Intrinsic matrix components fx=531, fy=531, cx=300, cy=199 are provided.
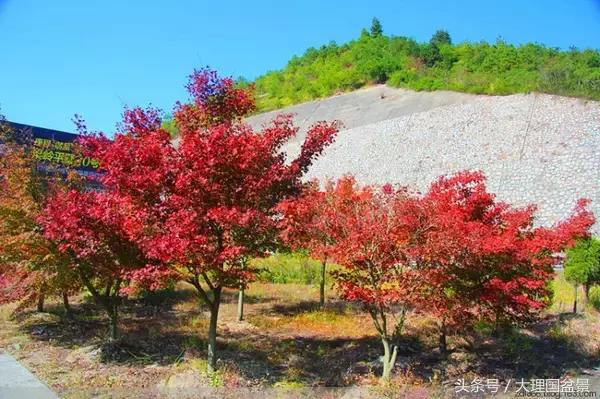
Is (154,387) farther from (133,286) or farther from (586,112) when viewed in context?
(586,112)

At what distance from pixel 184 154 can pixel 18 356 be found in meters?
4.72

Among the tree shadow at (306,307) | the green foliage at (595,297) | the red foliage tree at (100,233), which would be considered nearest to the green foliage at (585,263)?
the green foliage at (595,297)

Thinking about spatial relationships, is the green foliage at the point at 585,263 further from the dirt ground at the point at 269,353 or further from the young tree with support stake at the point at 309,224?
the young tree with support stake at the point at 309,224

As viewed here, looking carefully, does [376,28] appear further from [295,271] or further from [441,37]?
[295,271]

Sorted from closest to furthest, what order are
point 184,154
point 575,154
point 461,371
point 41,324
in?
point 184,154 → point 461,371 → point 41,324 → point 575,154

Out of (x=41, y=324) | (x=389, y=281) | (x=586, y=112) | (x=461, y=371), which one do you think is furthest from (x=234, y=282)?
(x=586, y=112)

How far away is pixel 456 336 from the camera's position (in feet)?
32.6

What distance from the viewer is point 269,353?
9156 millimetres

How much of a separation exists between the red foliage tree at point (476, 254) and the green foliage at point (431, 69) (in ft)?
80.8

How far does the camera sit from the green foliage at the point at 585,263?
12258mm

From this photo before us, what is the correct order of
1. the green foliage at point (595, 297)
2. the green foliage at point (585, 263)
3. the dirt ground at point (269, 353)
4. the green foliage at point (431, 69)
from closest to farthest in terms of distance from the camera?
the dirt ground at point (269, 353) < the green foliage at point (585, 263) < the green foliage at point (595, 297) < the green foliage at point (431, 69)

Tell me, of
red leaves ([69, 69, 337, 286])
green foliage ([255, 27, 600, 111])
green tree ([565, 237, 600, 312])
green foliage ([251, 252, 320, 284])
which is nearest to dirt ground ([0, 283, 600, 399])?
green tree ([565, 237, 600, 312])

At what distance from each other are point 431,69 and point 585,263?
125ft

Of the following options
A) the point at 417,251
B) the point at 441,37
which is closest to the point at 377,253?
the point at 417,251
